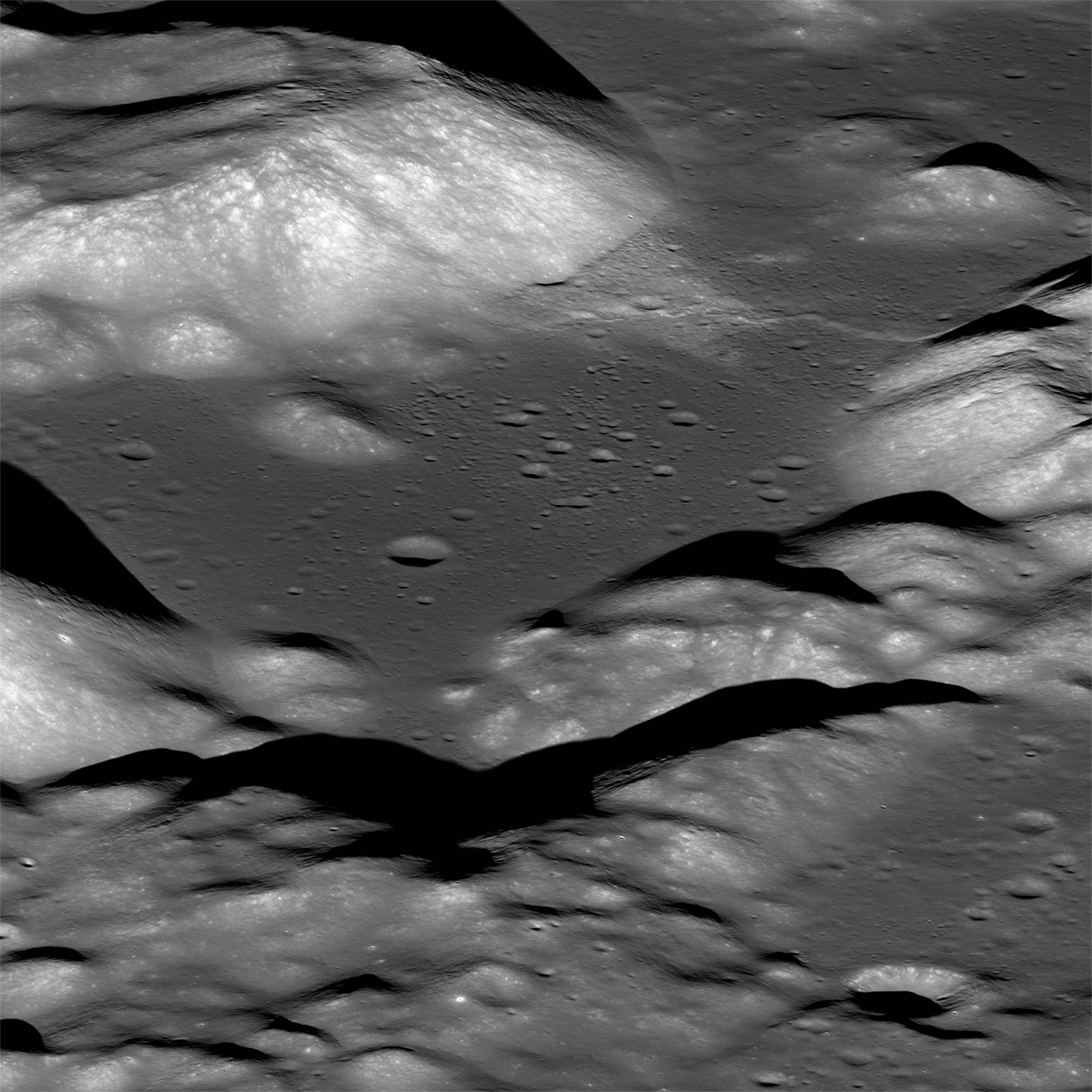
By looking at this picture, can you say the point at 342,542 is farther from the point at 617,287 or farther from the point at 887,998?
the point at 887,998

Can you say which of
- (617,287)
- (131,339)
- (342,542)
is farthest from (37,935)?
(617,287)

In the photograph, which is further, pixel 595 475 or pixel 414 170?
pixel 414 170

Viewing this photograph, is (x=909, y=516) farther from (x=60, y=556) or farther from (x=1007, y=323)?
(x=60, y=556)

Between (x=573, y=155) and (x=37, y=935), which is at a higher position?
(x=573, y=155)

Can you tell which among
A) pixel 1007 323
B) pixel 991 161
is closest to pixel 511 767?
pixel 1007 323

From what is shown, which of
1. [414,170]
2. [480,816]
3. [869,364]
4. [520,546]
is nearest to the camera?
[480,816]

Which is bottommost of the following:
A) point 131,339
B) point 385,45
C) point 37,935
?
point 37,935

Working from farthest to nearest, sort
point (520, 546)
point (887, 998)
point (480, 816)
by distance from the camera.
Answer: point (520, 546)
point (480, 816)
point (887, 998)
